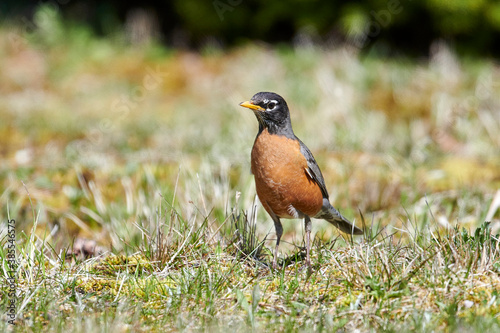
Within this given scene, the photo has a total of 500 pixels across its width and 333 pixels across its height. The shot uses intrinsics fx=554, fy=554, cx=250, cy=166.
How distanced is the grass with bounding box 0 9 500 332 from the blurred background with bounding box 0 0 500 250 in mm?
40

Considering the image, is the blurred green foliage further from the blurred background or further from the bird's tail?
the bird's tail

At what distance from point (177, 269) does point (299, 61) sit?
8.80 meters

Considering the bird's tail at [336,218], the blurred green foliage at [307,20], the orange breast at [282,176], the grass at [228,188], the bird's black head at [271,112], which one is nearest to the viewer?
the grass at [228,188]

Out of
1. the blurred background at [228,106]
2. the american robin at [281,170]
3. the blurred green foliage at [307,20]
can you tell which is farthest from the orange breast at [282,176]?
the blurred green foliage at [307,20]

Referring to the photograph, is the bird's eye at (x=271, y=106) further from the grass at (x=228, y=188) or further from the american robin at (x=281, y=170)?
the grass at (x=228, y=188)

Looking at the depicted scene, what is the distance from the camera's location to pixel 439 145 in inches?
293

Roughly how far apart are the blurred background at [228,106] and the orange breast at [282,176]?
1.52ft

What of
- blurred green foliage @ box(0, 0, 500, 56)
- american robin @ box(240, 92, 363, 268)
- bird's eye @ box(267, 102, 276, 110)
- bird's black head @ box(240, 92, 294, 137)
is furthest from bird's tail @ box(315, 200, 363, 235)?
blurred green foliage @ box(0, 0, 500, 56)

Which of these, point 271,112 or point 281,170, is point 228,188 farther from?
point 281,170

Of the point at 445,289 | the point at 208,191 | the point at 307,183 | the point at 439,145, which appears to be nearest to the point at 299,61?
the point at 439,145

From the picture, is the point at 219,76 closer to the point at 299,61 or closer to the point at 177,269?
the point at 299,61

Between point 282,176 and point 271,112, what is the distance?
47 cm

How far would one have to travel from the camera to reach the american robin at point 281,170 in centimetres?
346

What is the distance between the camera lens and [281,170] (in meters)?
3.46
